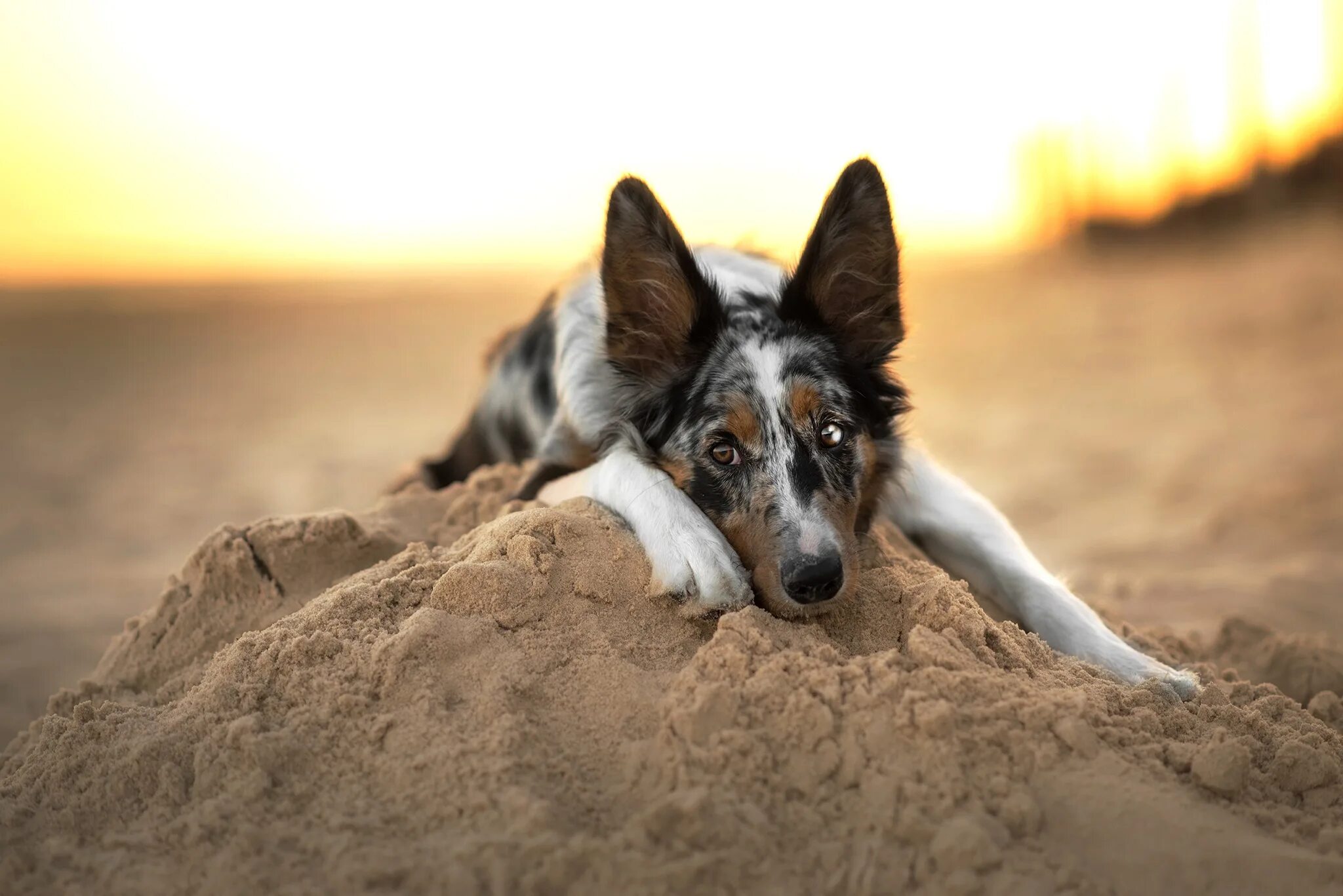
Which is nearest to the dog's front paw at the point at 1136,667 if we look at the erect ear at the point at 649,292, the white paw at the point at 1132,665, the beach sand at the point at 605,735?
the white paw at the point at 1132,665

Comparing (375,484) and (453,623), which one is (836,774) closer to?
(453,623)

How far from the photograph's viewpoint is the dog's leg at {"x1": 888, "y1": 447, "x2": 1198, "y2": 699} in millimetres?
4035

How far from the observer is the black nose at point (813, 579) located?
3453mm

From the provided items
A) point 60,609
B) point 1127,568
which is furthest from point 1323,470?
point 60,609

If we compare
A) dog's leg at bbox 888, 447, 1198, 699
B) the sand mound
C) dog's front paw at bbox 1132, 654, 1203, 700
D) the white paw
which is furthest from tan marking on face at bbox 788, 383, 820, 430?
dog's front paw at bbox 1132, 654, 1203, 700

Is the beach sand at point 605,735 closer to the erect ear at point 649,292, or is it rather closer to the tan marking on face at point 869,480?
the tan marking on face at point 869,480

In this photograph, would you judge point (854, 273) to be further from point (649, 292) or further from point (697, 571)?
point (697, 571)

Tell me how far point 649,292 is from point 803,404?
79 cm

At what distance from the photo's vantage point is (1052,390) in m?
16.0

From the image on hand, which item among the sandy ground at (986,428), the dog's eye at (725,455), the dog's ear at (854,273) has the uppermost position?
the dog's ear at (854,273)

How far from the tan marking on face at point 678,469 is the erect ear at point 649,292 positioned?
1.22ft

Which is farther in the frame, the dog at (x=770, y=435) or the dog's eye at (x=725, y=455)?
the dog's eye at (x=725, y=455)

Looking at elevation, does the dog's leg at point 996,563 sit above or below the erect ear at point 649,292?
below

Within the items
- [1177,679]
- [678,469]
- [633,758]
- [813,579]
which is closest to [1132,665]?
[1177,679]
